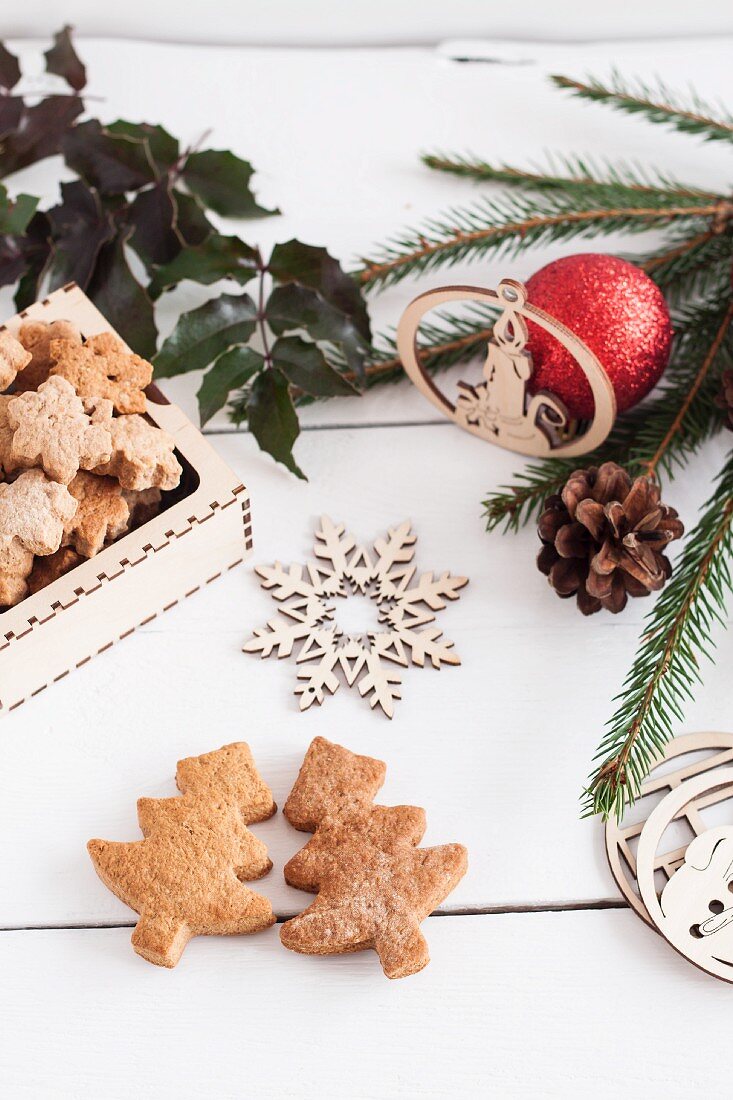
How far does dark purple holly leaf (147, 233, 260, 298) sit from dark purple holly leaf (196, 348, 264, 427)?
95mm

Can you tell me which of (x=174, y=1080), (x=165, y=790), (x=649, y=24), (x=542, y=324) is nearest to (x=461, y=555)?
(x=542, y=324)

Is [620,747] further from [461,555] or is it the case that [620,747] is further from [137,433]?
[137,433]

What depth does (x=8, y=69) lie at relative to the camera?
125 centimetres

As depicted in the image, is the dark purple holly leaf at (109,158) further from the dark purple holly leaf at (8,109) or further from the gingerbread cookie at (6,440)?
the gingerbread cookie at (6,440)

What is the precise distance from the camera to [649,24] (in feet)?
4.49

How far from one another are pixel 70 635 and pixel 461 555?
1.20 ft

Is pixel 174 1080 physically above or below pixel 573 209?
below

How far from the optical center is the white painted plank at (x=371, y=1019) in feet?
2.75

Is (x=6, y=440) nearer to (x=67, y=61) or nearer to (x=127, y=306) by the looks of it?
(x=127, y=306)

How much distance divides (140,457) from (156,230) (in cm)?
36

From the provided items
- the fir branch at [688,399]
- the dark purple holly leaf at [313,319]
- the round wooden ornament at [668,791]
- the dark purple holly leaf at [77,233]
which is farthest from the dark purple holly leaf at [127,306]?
the round wooden ornament at [668,791]

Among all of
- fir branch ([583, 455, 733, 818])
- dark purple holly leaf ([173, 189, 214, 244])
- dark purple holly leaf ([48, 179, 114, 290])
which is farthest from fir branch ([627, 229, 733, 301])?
dark purple holly leaf ([48, 179, 114, 290])

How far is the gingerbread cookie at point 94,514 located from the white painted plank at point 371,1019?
1.02ft

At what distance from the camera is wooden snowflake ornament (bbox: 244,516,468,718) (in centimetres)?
100
